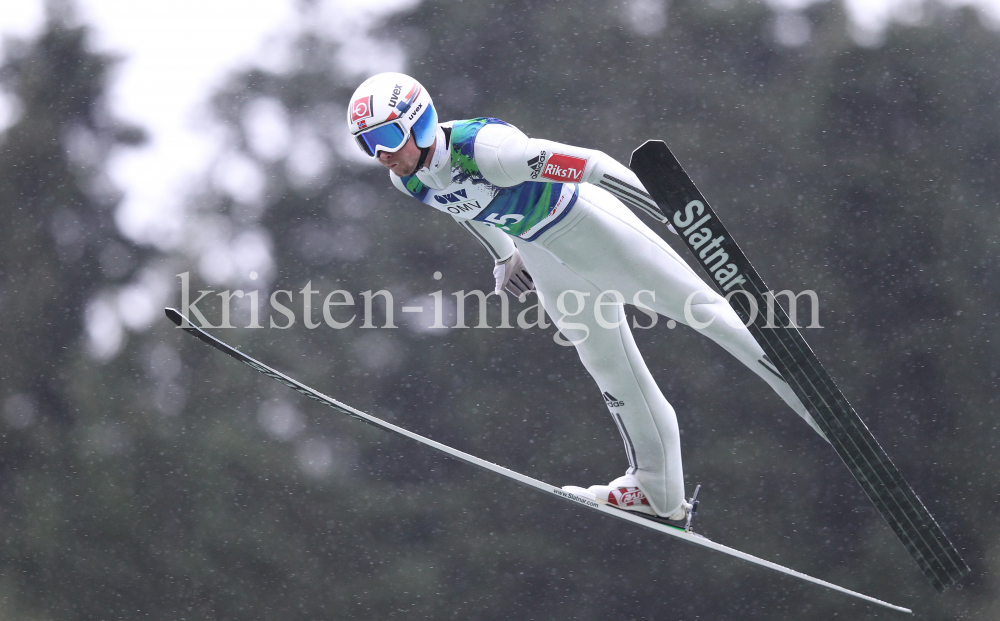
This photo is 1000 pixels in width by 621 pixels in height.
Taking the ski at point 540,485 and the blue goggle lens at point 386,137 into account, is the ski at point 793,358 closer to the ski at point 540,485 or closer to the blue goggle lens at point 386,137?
the ski at point 540,485

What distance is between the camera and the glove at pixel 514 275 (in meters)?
3.31

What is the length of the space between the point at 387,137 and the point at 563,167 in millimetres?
470

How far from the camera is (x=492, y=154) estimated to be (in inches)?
108

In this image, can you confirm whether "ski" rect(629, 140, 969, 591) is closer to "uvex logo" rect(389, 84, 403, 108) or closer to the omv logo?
the omv logo

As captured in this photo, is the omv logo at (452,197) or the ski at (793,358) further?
the omv logo at (452,197)

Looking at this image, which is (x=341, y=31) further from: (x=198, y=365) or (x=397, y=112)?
(x=397, y=112)

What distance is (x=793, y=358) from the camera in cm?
291

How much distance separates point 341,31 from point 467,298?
273cm

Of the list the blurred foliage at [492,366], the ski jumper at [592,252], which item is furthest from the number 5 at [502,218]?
the blurred foliage at [492,366]

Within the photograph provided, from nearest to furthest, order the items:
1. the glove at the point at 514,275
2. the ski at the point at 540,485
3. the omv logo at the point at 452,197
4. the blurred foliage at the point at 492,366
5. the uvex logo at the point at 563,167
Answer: the uvex logo at the point at 563,167, the omv logo at the point at 452,197, the ski at the point at 540,485, the glove at the point at 514,275, the blurred foliage at the point at 492,366

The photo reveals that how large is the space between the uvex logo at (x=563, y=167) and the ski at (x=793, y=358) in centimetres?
14

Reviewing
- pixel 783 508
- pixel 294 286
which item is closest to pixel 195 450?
pixel 294 286

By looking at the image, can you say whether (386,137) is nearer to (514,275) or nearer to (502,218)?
(502,218)

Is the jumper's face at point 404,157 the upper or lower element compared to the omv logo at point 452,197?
upper
